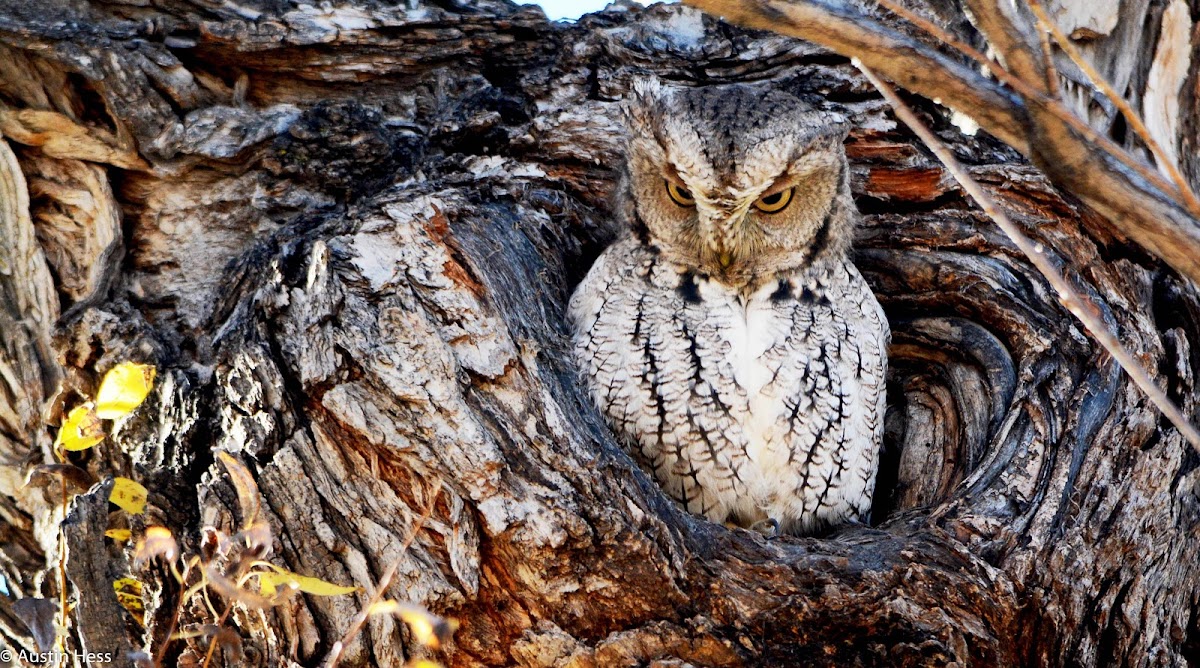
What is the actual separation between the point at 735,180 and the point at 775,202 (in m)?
0.23

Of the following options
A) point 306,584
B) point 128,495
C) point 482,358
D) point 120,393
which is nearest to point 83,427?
point 120,393

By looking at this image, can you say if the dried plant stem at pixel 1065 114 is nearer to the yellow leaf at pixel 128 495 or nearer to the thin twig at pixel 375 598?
the thin twig at pixel 375 598

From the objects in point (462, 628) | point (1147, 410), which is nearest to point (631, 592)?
point (462, 628)

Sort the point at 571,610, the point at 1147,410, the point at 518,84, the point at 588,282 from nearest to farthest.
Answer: the point at 571,610
the point at 1147,410
the point at 588,282
the point at 518,84

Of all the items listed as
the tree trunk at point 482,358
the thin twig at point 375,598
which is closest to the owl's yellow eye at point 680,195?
the tree trunk at point 482,358

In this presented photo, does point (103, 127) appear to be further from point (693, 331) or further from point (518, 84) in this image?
point (693, 331)

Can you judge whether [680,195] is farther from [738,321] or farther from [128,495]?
[128,495]

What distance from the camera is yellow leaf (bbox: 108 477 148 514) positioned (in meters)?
1.99

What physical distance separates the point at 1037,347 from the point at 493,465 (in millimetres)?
1515

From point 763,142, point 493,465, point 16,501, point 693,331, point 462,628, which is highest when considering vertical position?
point 763,142

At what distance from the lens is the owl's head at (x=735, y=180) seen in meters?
2.55

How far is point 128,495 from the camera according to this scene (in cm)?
201

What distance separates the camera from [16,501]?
266 centimetres

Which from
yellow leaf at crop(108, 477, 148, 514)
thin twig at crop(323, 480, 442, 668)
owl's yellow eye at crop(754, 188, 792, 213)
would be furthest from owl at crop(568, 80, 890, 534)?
yellow leaf at crop(108, 477, 148, 514)
